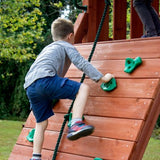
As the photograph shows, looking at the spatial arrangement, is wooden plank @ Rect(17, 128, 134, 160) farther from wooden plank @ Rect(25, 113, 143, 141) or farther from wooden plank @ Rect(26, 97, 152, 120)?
wooden plank @ Rect(26, 97, 152, 120)

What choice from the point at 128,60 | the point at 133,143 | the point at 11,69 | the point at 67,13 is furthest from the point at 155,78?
the point at 67,13

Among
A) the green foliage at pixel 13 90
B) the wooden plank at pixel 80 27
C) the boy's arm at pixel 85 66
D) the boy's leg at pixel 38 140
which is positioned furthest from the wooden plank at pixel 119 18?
the green foliage at pixel 13 90

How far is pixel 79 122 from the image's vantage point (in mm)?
2490

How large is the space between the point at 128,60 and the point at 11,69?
11028 mm

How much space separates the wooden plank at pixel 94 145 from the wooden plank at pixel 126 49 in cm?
82

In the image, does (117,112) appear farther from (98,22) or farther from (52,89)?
(98,22)

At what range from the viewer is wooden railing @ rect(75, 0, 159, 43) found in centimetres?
397

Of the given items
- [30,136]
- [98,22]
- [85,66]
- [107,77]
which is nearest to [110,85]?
[107,77]

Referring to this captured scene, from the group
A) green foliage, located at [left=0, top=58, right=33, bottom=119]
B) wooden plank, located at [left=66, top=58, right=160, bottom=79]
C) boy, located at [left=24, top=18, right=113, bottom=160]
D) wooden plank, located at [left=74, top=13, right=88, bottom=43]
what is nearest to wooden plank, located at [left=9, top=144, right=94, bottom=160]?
boy, located at [left=24, top=18, right=113, bottom=160]

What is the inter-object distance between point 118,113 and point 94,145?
1.06ft

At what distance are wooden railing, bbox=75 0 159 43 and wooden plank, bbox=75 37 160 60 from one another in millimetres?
515

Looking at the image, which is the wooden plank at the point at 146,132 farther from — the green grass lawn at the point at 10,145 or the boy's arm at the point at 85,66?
the green grass lawn at the point at 10,145

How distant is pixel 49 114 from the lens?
2914 mm

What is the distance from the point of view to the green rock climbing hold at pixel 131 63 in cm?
286
